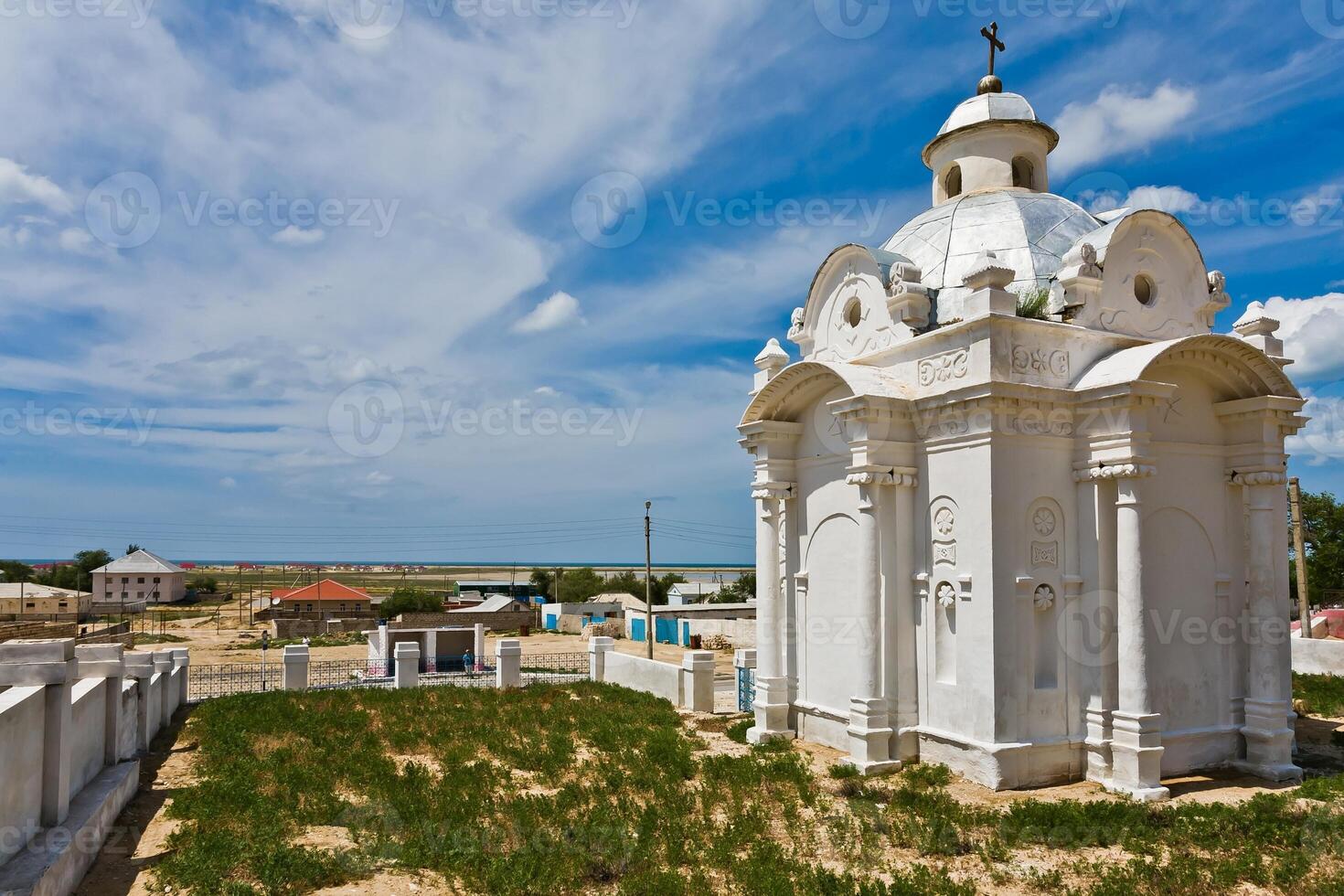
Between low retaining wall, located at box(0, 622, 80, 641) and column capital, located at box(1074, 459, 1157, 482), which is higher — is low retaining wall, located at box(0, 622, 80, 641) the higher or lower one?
the lower one

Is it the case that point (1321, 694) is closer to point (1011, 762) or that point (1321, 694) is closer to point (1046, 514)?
point (1046, 514)

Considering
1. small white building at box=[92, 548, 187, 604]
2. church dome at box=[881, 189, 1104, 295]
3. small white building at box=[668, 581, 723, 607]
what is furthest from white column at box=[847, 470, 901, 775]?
small white building at box=[92, 548, 187, 604]

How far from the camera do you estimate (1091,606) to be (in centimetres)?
1164

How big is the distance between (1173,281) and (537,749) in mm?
12193

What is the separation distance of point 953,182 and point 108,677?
50.9 feet

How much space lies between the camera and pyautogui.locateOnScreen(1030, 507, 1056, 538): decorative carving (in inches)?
460

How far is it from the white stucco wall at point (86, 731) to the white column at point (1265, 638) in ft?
47.9

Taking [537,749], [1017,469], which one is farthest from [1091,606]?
[537,749]

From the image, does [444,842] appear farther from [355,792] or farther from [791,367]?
[791,367]

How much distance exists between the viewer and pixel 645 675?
19.9 metres

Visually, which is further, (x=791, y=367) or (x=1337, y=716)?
(x=1337, y=716)

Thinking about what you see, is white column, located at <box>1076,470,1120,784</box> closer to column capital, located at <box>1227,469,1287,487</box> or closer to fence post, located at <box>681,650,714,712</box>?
column capital, located at <box>1227,469,1287,487</box>

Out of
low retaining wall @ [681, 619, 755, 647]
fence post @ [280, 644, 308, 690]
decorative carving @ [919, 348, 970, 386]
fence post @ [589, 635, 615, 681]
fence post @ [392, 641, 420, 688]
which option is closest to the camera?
decorative carving @ [919, 348, 970, 386]

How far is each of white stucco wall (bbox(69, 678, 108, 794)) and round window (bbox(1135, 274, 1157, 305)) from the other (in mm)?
14660
